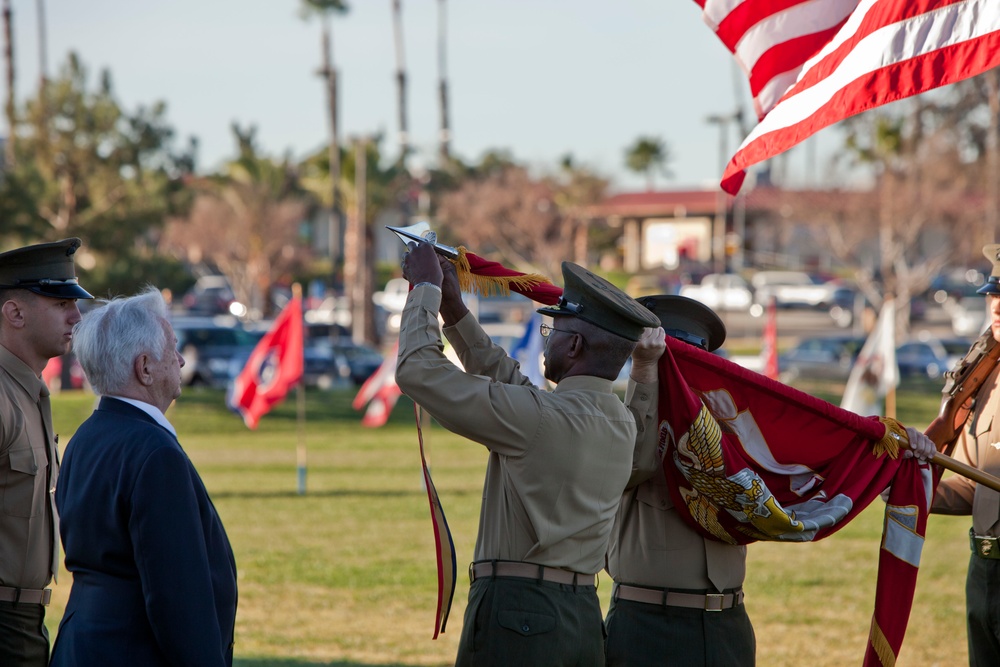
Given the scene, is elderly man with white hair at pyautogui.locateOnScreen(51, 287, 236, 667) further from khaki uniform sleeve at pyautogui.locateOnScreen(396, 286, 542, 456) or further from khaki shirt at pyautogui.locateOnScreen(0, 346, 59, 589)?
khaki shirt at pyautogui.locateOnScreen(0, 346, 59, 589)

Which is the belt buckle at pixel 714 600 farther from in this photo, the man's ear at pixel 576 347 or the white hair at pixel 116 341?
the white hair at pixel 116 341

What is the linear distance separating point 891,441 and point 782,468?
43 centimetres

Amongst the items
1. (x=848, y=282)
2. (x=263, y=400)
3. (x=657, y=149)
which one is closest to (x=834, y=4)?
(x=263, y=400)

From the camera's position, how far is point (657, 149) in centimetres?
8806

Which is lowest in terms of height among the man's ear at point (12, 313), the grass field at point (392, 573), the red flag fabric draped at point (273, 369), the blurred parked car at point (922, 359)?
the blurred parked car at point (922, 359)

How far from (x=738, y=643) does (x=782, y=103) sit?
241 cm

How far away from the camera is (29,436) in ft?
14.2

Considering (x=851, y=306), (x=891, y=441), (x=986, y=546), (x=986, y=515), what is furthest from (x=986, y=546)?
(x=851, y=306)

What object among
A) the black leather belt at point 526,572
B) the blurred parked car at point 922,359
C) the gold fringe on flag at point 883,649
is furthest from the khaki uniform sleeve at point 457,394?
the blurred parked car at point 922,359

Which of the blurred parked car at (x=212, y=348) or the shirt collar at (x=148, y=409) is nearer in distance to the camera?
the shirt collar at (x=148, y=409)

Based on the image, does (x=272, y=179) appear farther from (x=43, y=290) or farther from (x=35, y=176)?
(x=43, y=290)

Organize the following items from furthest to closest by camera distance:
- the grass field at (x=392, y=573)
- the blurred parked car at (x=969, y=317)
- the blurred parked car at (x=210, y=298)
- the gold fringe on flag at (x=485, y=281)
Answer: the blurred parked car at (x=210, y=298)
the blurred parked car at (x=969, y=317)
the grass field at (x=392, y=573)
the gold fringe on flag at (x=485, y=281)

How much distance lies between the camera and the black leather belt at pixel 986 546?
4.89m

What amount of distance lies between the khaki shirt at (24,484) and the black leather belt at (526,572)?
1620mm
